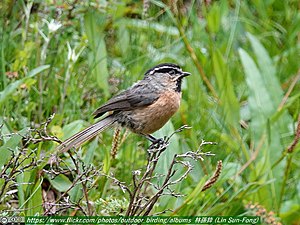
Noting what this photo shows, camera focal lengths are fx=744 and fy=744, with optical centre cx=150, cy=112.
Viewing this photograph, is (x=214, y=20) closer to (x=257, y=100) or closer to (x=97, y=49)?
(x=257, y=100)

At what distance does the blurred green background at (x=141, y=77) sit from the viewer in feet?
16.2

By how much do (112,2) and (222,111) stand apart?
1.35m

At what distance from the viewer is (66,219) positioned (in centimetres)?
439

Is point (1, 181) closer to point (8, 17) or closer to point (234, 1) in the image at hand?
point (8, 17)

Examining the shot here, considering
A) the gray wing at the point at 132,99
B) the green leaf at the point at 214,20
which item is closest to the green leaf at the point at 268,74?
the green leaf at the point at 214,20

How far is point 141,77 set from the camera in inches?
237

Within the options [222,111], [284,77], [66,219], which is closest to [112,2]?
[222,111]

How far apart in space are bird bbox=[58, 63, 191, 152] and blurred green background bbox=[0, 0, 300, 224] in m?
Answer: 0.20

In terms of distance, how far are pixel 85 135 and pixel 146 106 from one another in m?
0.52

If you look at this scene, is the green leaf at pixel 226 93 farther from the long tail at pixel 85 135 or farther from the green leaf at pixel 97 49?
the long tail at pixel 85 135

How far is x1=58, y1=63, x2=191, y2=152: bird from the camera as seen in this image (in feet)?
15.3

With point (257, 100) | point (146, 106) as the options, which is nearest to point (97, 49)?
point (257, 100)

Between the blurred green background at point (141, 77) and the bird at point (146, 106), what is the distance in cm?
20

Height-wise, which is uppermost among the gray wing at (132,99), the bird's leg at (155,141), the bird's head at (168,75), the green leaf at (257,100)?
the bird's head at (168,75)
